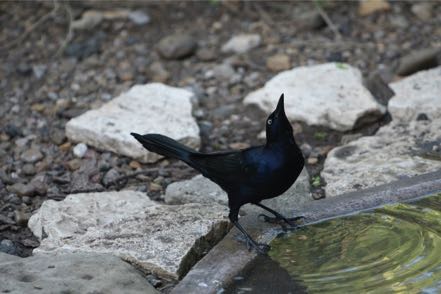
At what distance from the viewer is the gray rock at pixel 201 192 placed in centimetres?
465

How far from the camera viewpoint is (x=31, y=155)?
216 inches

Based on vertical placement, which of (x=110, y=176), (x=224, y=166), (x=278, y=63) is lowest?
(x=110, y=176)

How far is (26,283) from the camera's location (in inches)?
131

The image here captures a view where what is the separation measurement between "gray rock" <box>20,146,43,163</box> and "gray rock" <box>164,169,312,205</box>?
1.09m

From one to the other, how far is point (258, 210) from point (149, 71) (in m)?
2.36

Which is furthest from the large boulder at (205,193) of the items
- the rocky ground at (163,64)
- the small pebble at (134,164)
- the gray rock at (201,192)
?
the small pebble at (134,164)

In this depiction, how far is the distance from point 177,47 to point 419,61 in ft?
6.16

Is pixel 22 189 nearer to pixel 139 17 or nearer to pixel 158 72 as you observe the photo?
pixel 158 72

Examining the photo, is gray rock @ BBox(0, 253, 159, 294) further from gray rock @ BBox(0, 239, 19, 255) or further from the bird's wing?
the bird's wing

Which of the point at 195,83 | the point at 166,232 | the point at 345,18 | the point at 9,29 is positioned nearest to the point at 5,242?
the point at 166,232

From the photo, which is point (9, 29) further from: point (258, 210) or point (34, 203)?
point (258, 210)

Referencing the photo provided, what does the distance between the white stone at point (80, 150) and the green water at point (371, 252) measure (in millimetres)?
1835

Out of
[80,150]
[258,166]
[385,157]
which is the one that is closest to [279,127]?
[258,166]

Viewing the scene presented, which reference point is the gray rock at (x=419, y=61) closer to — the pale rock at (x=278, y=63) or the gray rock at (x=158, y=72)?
the pale rock at (x=278, y=63)
